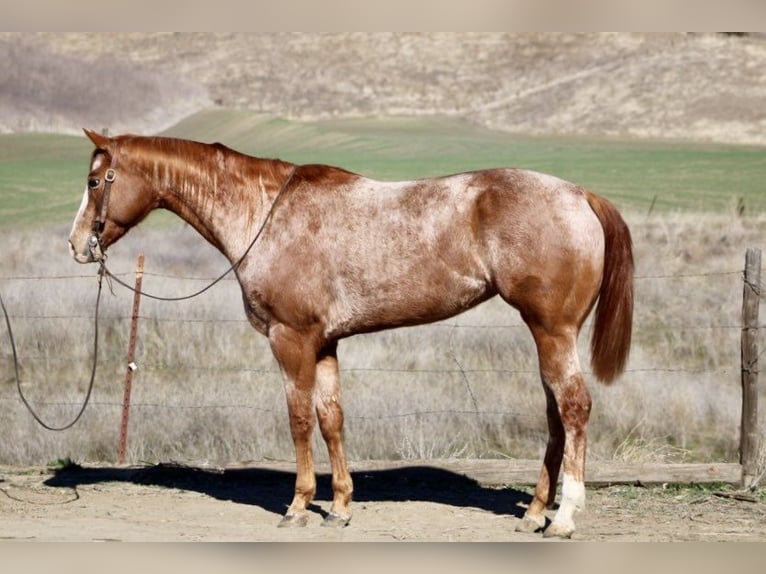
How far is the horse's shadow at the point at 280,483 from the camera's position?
7152 millimetres

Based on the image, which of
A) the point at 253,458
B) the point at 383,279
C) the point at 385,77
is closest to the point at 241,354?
the point at 253,458

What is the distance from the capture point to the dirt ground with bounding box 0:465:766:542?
6137mm

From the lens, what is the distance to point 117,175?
6.39 meters

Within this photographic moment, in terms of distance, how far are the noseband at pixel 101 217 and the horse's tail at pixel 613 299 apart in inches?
106

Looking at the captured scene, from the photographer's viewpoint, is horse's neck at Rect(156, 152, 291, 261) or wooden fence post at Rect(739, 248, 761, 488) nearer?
horse's neck at Rect(156, 152, 291, 261)

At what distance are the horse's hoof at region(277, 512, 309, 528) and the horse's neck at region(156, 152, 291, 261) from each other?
1512 millimetres

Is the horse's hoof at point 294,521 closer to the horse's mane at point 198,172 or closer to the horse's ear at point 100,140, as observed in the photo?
the horse's mane at point 198,172

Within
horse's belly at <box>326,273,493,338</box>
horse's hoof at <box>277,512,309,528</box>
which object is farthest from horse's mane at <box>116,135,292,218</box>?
horse's hoof at <box>277,512,309,528</box>

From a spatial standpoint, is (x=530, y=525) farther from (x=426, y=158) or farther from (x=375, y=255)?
(x=426, y=158)

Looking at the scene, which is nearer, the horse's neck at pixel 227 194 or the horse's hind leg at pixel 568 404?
the horse's hind leg at pixel 568 404

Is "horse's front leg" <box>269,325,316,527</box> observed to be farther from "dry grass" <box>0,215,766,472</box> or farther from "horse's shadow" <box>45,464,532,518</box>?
"dry grass" <box>0,215,766,472</box>

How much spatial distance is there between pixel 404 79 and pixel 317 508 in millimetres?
7019

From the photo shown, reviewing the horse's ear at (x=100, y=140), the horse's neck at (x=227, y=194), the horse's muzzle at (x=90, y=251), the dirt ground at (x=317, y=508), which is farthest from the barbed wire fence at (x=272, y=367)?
the horse's ear at (x=100, y=140)

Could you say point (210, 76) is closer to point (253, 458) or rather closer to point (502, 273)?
point (253, 458)
